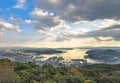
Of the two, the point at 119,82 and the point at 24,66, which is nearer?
the point at 119,82

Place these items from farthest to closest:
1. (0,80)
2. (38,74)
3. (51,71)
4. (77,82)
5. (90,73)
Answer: (90,73), (51,71), (38,74), (77,82), (0,80)

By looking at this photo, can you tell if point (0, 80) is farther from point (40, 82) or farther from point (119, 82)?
point (119, 82)

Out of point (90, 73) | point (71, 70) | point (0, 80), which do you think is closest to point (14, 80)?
point (0, 80)

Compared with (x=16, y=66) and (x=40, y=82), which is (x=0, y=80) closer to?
(x=40, y=82)

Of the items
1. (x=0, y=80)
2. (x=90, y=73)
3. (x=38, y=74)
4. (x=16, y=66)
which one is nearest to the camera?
(x=0, y=80)

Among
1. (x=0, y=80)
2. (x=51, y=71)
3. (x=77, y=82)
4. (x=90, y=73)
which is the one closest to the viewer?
(x=0, y=80)

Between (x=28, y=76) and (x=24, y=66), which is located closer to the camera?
(x=28, y=76)

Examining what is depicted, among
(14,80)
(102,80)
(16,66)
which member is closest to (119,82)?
(102,80)

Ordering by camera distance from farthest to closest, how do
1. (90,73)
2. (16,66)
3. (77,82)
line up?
(90,73)
(16,66)
(77,82)
